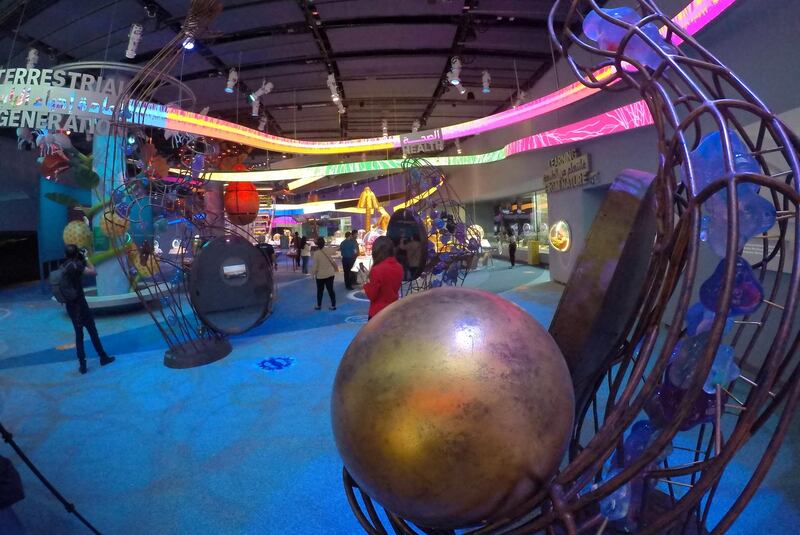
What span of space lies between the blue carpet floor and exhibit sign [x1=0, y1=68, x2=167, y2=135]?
302 cm

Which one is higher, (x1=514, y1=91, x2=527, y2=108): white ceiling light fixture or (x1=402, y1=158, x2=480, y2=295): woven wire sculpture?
(x1=514, y1=91, x2=527, y2=108): white ceiling light fixture

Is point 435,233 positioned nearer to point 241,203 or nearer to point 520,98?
point 241,203

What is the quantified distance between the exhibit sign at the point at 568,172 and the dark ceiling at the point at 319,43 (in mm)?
2608

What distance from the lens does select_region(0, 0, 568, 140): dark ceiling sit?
24.3ft

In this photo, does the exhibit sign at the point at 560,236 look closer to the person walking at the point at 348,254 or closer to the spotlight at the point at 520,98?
the spotlight at the point at 520,98

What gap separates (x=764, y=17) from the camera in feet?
13.1

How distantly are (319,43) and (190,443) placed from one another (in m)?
8.40

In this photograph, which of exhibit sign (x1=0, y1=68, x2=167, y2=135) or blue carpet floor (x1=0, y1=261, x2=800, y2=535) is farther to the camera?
exhibit sign (x1=0, y1=68, x2=167, y2=135)

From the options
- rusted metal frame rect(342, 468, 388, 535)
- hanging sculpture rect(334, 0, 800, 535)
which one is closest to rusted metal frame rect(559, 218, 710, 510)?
hanging sculpture rect(334, 0, 800, 535)

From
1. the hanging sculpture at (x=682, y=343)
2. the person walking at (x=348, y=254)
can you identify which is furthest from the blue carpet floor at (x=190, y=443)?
the person walking at (x=348, y=254)

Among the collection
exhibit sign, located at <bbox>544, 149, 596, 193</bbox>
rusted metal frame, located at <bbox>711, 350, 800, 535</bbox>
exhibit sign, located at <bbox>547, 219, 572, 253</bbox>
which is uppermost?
exhibit sign, located at <bbox>544, 149, 596, 193</bbox>

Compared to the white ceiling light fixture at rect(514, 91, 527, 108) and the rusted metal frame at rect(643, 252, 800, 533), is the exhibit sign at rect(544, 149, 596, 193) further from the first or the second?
the rusted metal frame at rect(643, 252, 800, 533)

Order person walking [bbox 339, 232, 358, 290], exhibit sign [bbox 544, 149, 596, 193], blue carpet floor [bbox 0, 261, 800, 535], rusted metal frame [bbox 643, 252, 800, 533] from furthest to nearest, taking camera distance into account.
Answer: person walking [bbox 339, 232, 358, 290] < exhibit sign [bbox 544, 149, 596, 193] < blue carpet floor [bbox 0, 261, 800, 535] < rusted metal frame [bbox 643, 252, 800, 533]

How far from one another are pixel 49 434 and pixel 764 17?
303 inches
